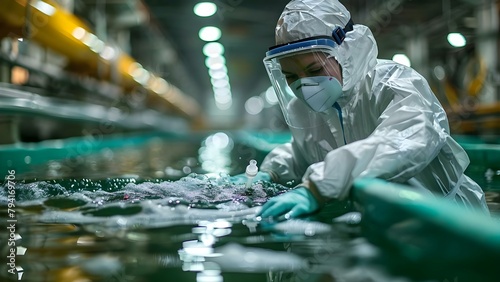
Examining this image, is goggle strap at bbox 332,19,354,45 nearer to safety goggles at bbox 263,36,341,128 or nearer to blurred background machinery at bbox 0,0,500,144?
safety goggles at bbox 263,36,341,128

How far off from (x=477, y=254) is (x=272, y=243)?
1.55 feet

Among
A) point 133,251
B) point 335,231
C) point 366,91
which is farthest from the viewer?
point 366,91

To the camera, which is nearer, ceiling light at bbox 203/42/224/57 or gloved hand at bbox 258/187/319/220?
gloved hand at bbox 258/187/319/220

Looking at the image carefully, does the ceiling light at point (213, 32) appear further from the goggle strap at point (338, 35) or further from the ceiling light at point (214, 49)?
the goggle strap at point (338, 35)

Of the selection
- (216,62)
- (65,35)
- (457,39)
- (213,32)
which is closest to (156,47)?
(216,62)

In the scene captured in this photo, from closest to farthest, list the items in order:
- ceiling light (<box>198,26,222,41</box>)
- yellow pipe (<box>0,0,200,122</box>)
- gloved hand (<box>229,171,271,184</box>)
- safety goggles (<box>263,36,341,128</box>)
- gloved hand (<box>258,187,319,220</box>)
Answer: gloved hand (<box>258,187,319,220</box>), safety goggles (<box>263,36,341,128</box>), gloved hand (<box>229,171,271,184</box>), yellow pipe (<box>0,0,200,122</box>), ceiling light (<box>198,26,222,41</box>)

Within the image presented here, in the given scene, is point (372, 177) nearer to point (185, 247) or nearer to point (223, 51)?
point (185, 247)

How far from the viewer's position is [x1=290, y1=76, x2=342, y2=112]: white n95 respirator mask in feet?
5.10

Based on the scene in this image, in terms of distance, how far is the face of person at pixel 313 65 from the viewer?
1541 mm

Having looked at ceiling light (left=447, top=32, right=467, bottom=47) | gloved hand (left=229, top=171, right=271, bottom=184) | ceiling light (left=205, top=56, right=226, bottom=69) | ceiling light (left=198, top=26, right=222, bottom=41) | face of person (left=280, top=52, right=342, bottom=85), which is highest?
ceiling light (left=205, top=56, right=226, bottom=69)

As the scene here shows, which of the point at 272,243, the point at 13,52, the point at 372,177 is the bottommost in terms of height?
the point at 272,243

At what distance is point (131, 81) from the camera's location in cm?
908

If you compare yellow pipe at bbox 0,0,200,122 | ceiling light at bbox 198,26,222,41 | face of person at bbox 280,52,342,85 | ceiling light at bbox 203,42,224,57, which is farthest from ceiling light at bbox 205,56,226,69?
face of person at bbox 280,52,342,85

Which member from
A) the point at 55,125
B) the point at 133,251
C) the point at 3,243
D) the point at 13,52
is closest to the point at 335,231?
Answer: the point at 133,251
